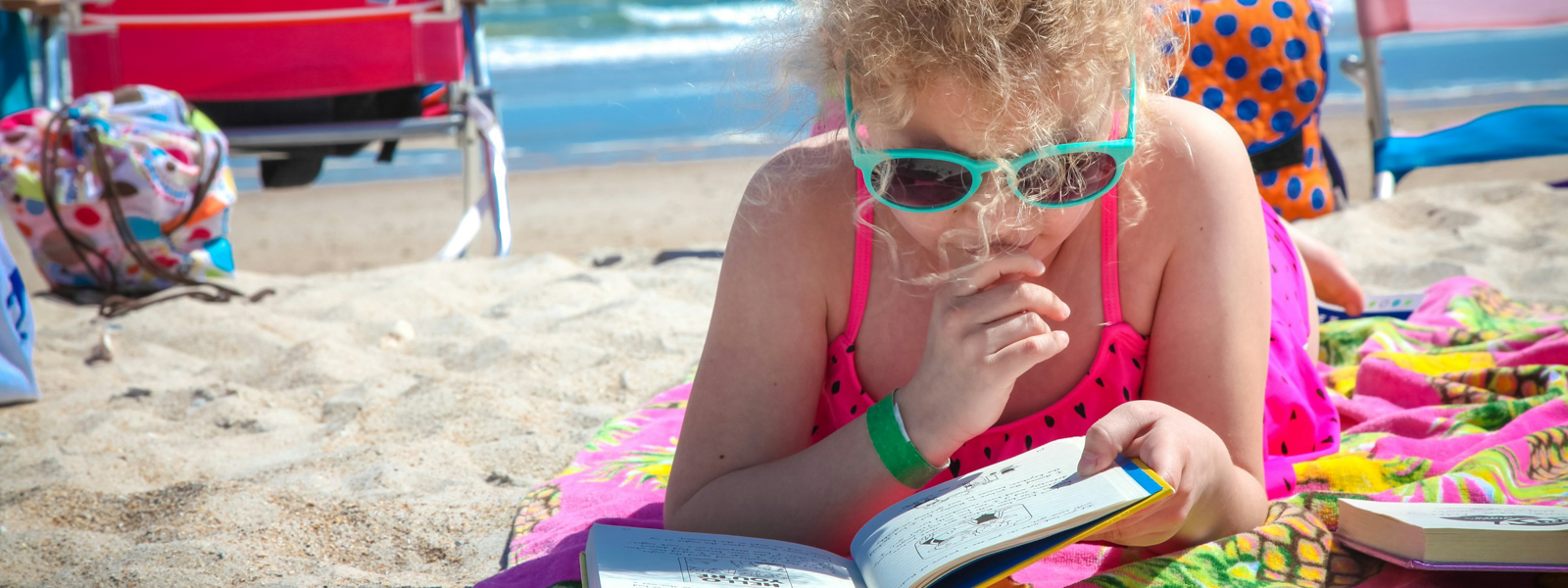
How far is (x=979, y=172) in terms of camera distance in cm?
107

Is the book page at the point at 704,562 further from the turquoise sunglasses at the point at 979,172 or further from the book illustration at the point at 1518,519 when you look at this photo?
the book illustration at the point at 1518,519

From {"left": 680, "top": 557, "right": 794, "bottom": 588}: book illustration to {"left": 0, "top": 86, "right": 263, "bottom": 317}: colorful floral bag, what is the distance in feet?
8.23

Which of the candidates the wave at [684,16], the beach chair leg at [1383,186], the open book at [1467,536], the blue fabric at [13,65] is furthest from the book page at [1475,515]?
the wave at [684,16]

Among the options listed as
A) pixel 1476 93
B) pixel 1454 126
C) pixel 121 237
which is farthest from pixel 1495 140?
pixel 1476 93

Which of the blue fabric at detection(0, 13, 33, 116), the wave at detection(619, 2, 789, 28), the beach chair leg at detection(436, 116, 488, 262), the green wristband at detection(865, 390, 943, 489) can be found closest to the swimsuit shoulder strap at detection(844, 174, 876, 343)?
the green wristband at detection(865, 390, 943, 489)

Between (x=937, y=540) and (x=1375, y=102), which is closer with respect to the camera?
(x=937, y=540)

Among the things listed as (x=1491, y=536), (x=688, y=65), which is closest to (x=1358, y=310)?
(x=1491, y=536)

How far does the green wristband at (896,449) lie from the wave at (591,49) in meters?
11.1

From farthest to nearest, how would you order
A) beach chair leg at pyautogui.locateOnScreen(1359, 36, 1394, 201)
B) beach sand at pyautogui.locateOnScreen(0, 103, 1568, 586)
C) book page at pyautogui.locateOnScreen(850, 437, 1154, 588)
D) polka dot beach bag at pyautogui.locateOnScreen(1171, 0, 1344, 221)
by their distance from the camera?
beach chair leg at pyautogui.locateOnScreen(1359, 36, 1394, 201) < polka dot beach bag at pyautogui.locateOnScreen(1171, 0, 1344, 221) < beach sand at pyautogui.locateOnScreen(0, 103, 1568, 586) < book page at pyautogui.locateOnScreen(850, 437, 1154, 588)

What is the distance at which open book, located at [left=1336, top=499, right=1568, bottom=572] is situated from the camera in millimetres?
1059

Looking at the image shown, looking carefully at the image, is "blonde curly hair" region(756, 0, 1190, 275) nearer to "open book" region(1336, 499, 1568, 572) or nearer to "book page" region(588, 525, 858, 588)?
"book page" region(588, 525, 858, 588)

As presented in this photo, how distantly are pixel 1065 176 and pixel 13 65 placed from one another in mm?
3978

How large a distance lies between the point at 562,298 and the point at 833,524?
199cm

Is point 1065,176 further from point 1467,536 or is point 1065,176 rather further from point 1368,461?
point 1368,461
